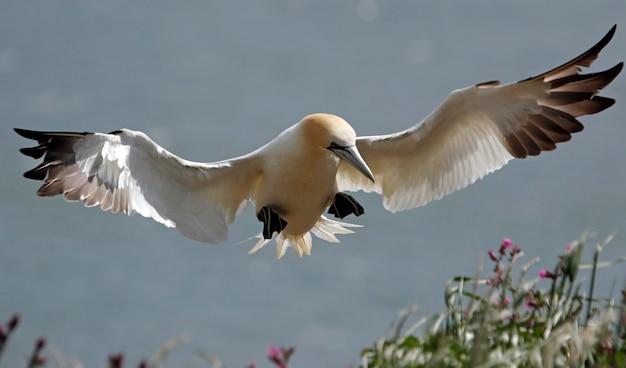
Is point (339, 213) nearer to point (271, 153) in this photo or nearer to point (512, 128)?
point (271, 153)

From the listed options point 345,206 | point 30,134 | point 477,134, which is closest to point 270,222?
point 345,206

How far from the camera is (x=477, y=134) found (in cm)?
767

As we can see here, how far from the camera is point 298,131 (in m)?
7.43

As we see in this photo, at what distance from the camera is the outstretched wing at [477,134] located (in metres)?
7.14

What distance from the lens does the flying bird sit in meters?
7.20

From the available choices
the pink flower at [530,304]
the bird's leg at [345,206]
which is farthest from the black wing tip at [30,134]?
the pink flower at [530,304]

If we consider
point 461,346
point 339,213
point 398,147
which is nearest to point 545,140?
point 398,147

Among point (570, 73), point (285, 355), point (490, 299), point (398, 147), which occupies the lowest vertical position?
point (285, 355)

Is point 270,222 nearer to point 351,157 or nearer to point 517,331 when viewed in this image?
point 351,157

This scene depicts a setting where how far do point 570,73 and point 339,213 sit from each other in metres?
2.09

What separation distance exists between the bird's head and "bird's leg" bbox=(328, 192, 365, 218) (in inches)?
27.5

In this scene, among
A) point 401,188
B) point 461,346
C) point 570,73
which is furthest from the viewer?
point 401,188

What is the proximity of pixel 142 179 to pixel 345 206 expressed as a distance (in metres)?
1.60

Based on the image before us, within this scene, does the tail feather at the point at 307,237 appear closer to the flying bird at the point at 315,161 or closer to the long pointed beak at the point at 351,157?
the flying bird at the point at 315,161
